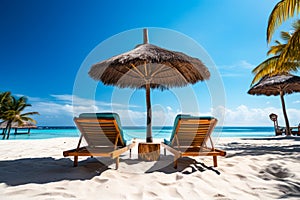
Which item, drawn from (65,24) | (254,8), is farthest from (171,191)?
(65,24)

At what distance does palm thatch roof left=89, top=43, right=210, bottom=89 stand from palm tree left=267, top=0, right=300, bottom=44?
10.2 ft

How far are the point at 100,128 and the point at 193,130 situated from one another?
1630 millimetres

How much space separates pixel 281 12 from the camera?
5621mm

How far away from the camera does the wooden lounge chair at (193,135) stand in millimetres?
2908

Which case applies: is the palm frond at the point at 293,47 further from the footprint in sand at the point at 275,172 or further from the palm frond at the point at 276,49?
the footprint in sand at the point at 275,172

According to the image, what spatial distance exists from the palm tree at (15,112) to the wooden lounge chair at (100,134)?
25731 mm

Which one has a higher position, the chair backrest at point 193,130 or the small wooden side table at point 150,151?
the chair backrest at point 193,130

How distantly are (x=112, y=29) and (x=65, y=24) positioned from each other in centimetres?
411

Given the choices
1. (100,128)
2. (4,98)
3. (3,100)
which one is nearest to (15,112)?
(3,100)

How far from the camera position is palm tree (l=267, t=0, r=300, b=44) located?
5.41 metres

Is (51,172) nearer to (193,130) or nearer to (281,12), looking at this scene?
(193,130)

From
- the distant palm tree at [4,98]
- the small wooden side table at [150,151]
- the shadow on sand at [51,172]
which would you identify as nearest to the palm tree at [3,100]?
the distant palm tree at [4,98]

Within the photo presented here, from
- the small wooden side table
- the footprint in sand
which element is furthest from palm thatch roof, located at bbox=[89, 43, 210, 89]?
the footprint in sand

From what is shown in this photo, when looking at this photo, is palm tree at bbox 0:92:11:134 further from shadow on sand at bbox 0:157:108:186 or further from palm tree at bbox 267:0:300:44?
palm tree at bbox 267:0:300:44
